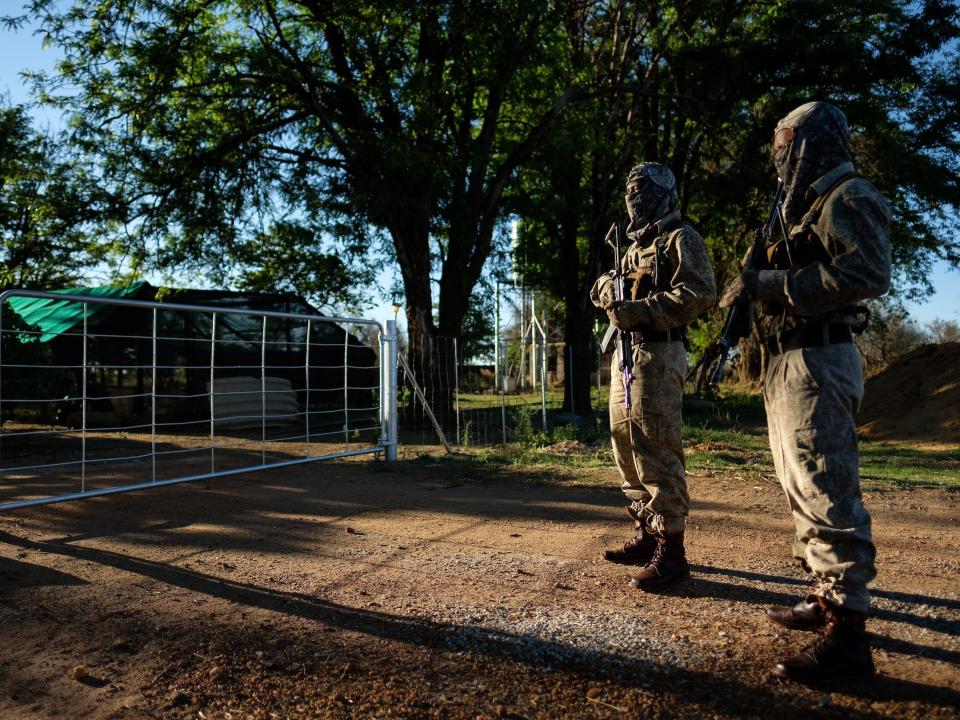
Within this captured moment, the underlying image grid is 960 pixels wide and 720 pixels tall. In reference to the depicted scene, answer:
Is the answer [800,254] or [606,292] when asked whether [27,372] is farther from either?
[800,254]

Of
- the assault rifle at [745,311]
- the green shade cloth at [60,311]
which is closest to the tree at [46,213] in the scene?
the green shade cloth at [60,311]

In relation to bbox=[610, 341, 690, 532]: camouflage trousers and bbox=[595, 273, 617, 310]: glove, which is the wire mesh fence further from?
bbox=[610, 341, 690, 532]: camouflage trousers

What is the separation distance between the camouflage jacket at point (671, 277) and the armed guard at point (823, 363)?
0.60 metres

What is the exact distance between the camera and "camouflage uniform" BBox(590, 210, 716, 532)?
3816 millimetres

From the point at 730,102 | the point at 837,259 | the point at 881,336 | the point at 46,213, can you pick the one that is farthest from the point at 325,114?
the point at 881,336

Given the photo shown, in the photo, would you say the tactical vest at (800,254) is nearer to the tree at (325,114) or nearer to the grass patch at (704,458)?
the grass patch at (704,458)

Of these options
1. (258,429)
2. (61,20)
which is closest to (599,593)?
(258,429)

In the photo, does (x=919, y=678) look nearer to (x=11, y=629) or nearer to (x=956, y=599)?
(x=956, y=599)

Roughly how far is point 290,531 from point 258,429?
8.13m

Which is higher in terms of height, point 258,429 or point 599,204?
point 599,204

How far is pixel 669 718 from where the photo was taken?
243 cm

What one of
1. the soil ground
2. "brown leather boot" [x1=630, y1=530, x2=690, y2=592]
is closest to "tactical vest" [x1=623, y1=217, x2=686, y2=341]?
"brown leather boot" [x1=630, y1=530, x2=690, y2=592]

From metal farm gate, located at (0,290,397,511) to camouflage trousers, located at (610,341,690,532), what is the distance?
4.42 m

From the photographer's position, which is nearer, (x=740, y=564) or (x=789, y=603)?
(x=789, y=603)
